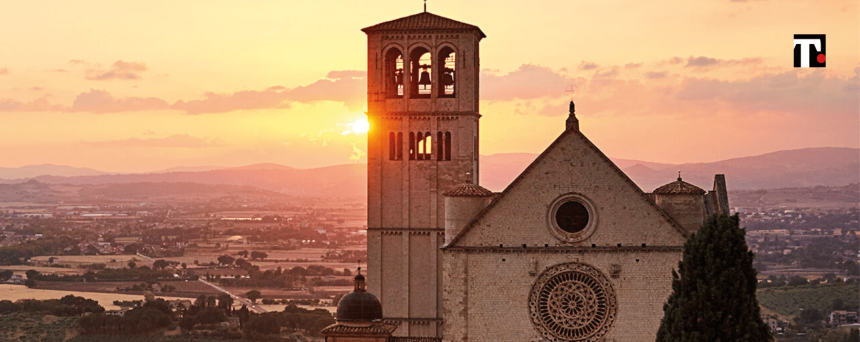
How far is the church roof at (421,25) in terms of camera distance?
48781 millimetres

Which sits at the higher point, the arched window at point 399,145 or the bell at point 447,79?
the bell at point 447,79

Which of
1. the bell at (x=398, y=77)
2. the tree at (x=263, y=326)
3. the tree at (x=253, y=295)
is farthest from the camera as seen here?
the tree at (x=253, y=295)

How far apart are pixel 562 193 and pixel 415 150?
1117cm

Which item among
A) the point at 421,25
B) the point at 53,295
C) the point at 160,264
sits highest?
the point at 421,25

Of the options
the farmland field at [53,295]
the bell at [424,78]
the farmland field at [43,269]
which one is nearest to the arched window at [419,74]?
the bell at [424,78]

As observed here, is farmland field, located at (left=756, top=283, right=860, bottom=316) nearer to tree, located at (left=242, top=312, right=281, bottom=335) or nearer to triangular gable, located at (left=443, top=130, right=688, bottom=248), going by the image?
tree, located at (left=242, top=312, right=281, bottom=335)

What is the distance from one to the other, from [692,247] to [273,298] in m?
128

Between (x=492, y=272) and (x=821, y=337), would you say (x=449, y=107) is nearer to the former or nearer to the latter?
(x=492, y=272)

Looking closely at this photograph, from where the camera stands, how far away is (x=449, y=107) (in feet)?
160

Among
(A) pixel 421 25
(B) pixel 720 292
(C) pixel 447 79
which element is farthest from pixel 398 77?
(B) pixel 720 292

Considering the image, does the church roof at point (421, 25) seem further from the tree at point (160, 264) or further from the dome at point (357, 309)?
the tree at point (160, 264)

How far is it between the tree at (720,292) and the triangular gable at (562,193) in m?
7.44

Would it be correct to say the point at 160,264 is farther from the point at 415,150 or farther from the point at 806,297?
the point at 415,150

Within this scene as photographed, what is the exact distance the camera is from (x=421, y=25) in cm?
4900
